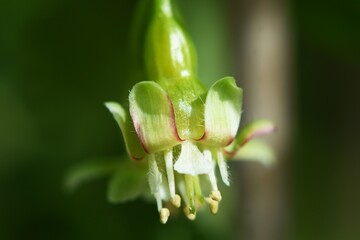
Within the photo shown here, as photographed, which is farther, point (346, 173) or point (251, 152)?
point (346, 173)

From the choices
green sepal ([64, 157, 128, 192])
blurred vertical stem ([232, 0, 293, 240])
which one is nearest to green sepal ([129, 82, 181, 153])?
green sepal ([64, 157, 128, 192])

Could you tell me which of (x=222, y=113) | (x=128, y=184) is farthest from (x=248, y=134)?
(x=128, y=184)

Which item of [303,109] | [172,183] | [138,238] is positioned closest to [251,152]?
[172,183]

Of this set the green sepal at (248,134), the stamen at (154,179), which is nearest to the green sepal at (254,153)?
the green sepal at (248,134)

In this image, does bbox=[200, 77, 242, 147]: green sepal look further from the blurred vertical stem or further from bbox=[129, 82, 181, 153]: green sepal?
the blurred vertical stem

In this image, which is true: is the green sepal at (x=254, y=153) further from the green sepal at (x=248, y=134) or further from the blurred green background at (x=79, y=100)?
the blurred green background at (x=79, y=100)

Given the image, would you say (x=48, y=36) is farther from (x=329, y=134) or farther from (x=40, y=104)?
(x=329, y=134)

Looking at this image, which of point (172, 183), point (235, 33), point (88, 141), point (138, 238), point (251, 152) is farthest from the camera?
point (88, 141)

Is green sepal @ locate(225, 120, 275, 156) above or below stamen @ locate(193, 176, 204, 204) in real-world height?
above
